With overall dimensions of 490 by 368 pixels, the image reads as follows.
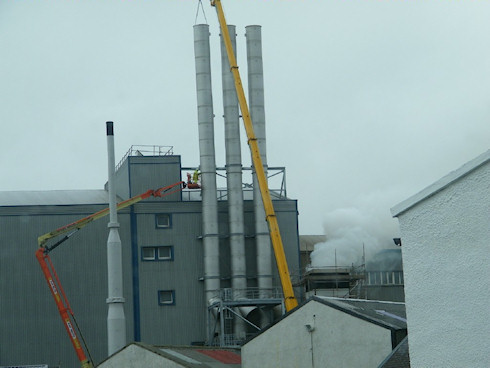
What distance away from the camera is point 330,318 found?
36.9 meters

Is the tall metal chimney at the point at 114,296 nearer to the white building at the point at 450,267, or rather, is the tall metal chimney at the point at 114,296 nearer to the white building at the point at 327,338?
the white building at the point at 327,338

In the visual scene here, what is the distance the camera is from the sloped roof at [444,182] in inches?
566

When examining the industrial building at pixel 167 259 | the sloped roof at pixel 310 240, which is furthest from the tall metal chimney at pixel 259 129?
the sloped roof at pixel 310 240

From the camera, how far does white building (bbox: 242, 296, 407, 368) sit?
35.4 m

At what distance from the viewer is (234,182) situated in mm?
66250

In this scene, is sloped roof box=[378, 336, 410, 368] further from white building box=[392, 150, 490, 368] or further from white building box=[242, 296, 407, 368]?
white building box=[392, 150, 490, 368]

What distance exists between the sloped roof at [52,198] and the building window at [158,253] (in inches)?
204

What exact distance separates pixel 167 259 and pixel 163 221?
2.76 meters

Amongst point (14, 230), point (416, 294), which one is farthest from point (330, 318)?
point (14, 230)

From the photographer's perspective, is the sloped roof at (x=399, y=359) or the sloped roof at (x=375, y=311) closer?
the sloped roof at (x=399, y=359)

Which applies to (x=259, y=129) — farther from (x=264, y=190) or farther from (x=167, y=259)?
(x=167, y=259)

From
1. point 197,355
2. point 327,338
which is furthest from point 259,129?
point 327,338

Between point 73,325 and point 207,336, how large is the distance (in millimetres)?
8801

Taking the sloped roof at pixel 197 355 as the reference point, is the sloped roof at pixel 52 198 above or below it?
above
